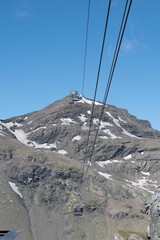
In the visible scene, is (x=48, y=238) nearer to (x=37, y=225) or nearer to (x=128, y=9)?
(x=37, y=225)

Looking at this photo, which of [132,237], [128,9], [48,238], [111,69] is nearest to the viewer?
[128,9]

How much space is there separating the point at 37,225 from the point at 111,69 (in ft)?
620

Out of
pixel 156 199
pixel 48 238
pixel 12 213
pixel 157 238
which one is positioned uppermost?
pixel 12 213

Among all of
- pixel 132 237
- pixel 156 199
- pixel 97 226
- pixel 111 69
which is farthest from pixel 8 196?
pixel 111 69

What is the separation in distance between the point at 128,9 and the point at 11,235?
4.72 meters

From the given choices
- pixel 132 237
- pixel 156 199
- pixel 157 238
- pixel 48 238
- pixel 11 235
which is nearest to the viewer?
pixel 11 235

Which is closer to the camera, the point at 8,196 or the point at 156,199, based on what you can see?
the point at 156,199

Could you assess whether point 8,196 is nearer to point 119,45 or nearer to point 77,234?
point 77,234

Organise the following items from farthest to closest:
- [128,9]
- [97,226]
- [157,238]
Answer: [97,226] < [157,238] < [128,9]

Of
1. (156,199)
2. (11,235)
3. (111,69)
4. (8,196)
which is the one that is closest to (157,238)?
(156,199)

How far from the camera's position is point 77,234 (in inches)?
7485

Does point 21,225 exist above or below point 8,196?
below

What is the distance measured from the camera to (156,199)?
31.6m

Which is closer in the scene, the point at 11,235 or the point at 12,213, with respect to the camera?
the point at 11,235
